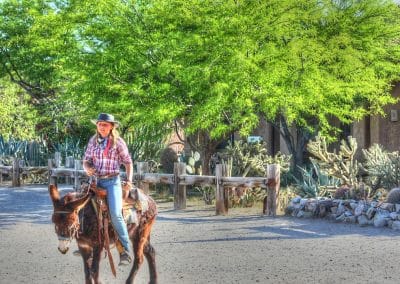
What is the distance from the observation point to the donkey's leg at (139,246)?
7.25m

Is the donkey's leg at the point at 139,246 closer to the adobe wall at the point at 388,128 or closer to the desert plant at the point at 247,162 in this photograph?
the desert plant at the point at 247,162

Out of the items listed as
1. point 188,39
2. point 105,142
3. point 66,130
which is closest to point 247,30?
point 188,39

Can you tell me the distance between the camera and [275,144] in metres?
28.3

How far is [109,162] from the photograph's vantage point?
277 inches

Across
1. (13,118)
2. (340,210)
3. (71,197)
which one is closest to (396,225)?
(340,210)

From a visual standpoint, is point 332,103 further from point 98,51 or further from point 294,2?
point 98,51

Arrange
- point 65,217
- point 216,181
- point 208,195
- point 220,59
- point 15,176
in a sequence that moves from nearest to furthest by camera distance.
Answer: point 65,217 < point 216,181 < point 220,59 < point 208,195 < point 15,176

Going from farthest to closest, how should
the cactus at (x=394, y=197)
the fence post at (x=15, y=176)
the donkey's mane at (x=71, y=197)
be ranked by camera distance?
the fence post at (x=15, y=176)
the cactus at (x=394, y=197)
the donkey's mane at (x=71, y=197)

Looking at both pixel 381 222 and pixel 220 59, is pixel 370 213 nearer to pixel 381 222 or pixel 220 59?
pixel 381 222

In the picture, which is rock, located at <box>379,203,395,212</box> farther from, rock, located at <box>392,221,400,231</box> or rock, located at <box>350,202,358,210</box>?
rock, located at <box>392,221,400,231</box>

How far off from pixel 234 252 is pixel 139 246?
289 cm

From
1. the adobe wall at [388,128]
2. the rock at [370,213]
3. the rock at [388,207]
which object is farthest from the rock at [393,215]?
the adobe wall at [388,128]

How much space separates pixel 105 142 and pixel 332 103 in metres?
12.8

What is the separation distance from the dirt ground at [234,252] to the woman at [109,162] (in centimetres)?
97
